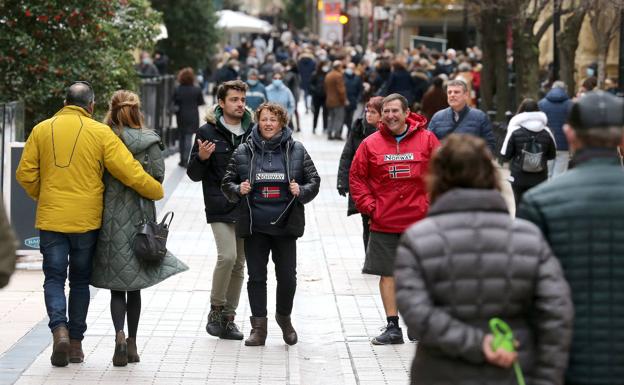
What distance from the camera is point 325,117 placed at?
32844mm

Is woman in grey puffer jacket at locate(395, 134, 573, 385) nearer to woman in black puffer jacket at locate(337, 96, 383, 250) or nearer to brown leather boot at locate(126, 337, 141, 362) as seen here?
brown leather boot at locate(126, 337, 141, 362)

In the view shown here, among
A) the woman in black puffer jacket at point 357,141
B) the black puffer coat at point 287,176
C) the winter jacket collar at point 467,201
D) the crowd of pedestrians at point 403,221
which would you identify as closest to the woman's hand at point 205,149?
the crowd of pedestrians at point 403,221

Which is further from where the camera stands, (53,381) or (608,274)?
(53,381)

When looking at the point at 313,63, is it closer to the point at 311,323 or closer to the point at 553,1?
the point at 553,1

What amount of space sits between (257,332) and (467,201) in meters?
4.92

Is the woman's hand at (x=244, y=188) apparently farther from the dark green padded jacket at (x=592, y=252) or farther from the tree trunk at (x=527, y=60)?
the tree trunk at (x=527, y=60)

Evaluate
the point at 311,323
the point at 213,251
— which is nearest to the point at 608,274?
the point at 311,323

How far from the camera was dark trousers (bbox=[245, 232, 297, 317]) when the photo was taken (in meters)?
9.42

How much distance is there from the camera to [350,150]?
1192cm

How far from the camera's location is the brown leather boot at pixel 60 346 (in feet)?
28.3

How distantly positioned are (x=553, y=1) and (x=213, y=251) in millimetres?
13734

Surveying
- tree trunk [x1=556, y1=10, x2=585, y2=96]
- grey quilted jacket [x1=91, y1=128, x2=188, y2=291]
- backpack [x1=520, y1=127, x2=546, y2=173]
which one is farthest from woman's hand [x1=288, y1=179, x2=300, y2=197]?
tree trunk [x1=556, y1=10, x2=585, y2=96]

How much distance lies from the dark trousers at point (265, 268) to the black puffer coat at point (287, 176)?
11 centimetres

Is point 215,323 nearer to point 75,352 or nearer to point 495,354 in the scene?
point 75,352
